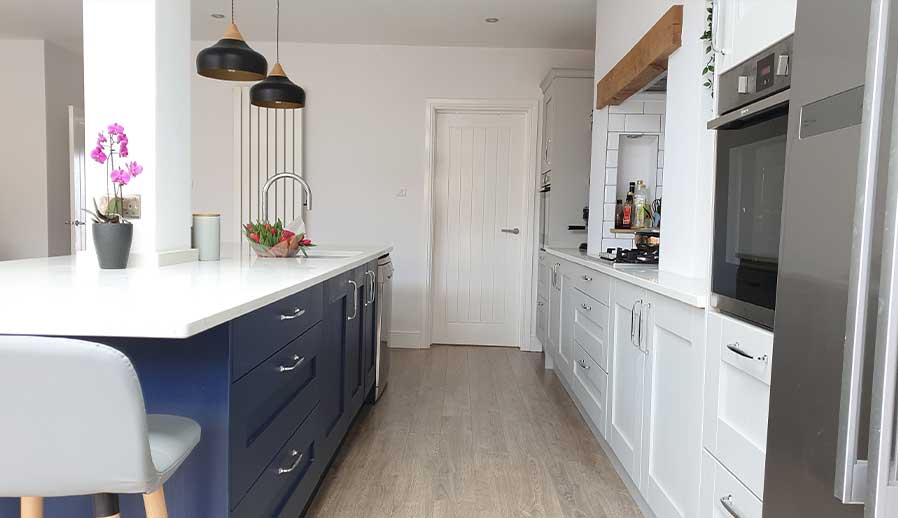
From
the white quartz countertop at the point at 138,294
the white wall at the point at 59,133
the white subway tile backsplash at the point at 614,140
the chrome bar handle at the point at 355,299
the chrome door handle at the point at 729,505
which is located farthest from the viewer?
the white wall at the point at 59,133

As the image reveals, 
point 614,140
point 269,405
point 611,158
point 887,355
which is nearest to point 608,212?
point 611,158

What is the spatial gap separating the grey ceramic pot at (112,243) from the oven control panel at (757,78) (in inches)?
70.3

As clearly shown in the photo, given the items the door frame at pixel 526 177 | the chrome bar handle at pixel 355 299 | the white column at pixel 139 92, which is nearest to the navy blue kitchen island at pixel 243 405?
the chrome bar handle at pixel 355 299

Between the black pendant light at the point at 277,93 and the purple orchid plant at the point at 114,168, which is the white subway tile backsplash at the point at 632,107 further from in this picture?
the purple orchid plant at the point at 114,168

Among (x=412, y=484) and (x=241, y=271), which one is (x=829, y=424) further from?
(x=412, y=484)

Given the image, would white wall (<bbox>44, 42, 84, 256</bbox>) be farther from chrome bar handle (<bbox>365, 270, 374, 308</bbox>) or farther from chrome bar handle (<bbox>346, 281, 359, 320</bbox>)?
chrome bar handle (<bbox>346, 281, 359, 320</bbox>)

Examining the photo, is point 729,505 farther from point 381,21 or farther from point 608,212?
point 381,21

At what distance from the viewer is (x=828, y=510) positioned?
0.84 m

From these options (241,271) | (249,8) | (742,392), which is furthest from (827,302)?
(249,8)

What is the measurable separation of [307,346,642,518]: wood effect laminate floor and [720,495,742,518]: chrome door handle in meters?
0.80

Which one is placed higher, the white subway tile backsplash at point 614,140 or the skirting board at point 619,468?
the white subway tile backsplash at point 614,140

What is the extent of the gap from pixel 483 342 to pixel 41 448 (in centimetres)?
442

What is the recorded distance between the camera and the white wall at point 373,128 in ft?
16.5

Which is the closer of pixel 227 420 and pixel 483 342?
pixel 227 420
